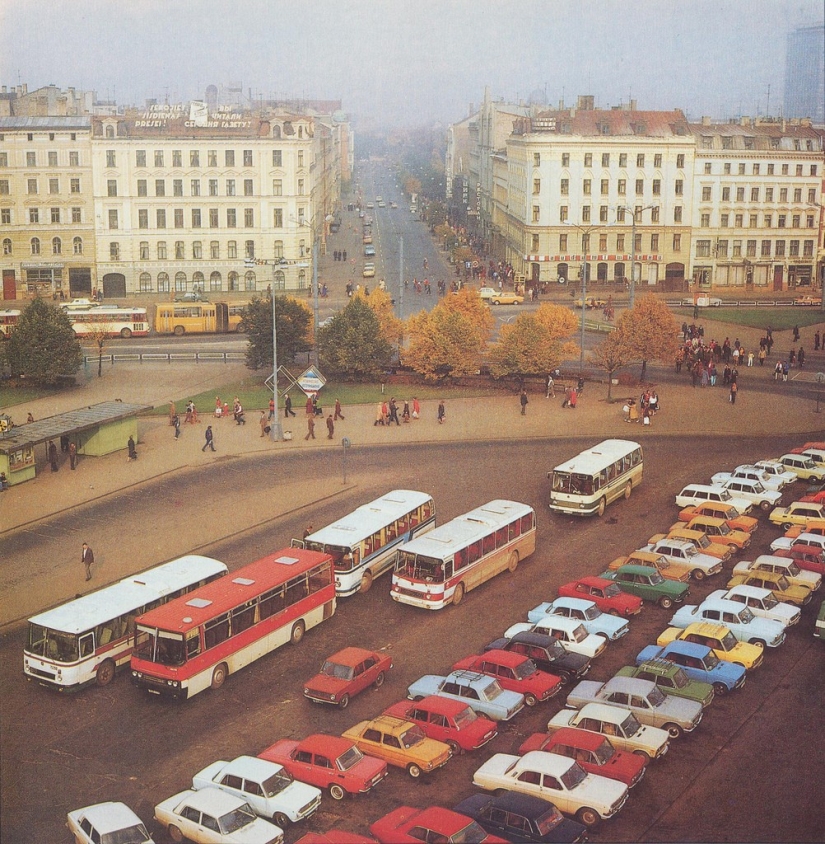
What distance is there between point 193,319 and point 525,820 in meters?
41.6

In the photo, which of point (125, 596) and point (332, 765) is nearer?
point (332, 765)

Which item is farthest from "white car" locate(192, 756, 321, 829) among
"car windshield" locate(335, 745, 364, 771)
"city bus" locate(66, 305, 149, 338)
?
"city bus" locate(66, 305, 149, 338)

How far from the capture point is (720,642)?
19.4 metres

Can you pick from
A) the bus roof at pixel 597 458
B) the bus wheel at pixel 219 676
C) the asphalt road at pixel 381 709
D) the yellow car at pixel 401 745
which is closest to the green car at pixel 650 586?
the asphalt road at pixel 381 709

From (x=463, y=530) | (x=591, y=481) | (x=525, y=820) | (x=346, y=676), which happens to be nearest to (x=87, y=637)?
(x=346, y=676)

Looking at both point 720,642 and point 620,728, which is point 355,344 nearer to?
point 720,642

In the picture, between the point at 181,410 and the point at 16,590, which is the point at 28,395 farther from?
the point at 16,590

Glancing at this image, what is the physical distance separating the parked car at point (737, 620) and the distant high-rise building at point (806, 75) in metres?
24.6

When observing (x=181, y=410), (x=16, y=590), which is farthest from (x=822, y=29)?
(x=16, y=590)

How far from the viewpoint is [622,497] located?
94.1ft

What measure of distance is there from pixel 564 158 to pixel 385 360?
Answer: 2933cm

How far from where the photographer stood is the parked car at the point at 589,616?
66.7ft

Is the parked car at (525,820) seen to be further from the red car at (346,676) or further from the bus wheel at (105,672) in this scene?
the bus wheel at (105,672)

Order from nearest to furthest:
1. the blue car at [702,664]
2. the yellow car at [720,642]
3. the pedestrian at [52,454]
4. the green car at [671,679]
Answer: the green car at [671,679] < the blue car at [702,664] < the yellow car at [720,642] < the pedestrian at [52,454]
